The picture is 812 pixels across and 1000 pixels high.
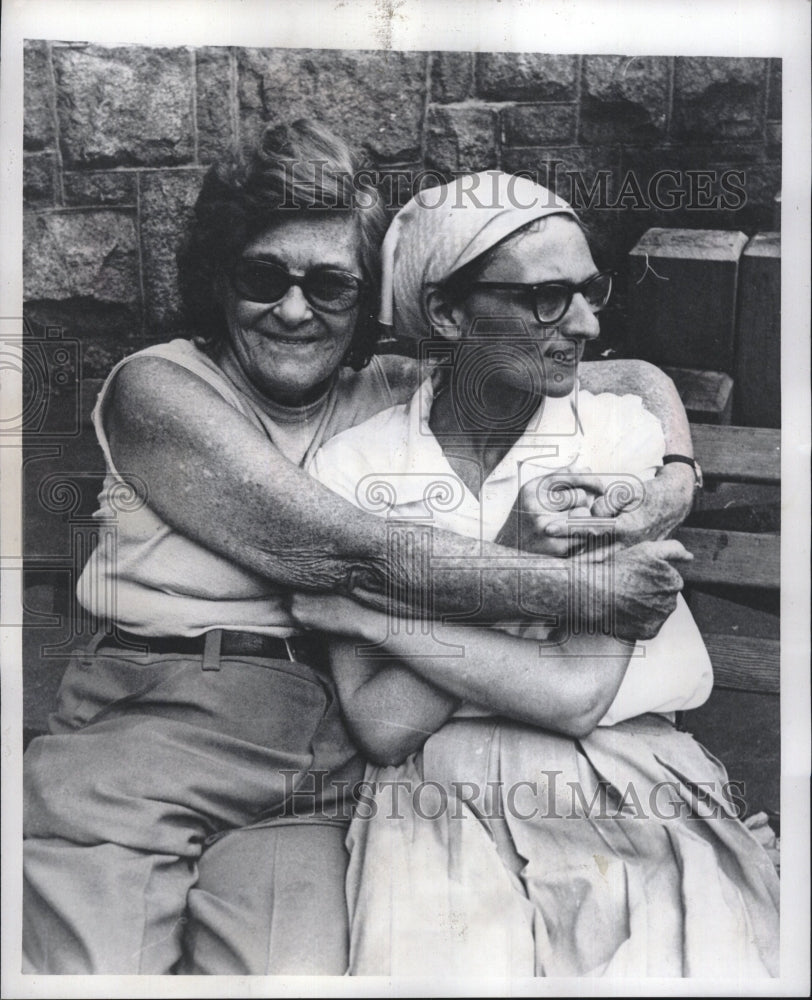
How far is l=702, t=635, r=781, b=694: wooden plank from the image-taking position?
3434mm

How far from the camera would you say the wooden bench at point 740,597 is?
343 centimetres

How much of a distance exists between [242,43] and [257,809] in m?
1.94

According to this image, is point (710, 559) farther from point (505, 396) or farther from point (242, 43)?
point (242, 43)

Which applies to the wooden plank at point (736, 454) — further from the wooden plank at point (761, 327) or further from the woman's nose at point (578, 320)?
the woman's nose at point (578, 320)

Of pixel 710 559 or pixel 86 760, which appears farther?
pixel 710 559

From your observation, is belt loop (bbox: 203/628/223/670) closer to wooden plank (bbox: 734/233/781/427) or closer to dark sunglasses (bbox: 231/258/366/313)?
dark sunglasses (bbox: 231/258/366/313)

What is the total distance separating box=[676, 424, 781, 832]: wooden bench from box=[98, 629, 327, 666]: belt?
3.21 feet

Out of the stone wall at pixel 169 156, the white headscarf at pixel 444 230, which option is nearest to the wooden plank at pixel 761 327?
the stone wall at pixel 169 156

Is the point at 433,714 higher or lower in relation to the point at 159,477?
lower

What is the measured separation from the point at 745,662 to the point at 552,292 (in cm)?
108

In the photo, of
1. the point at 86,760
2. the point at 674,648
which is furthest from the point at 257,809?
the point at 674,648

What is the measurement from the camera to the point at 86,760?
322 centimetres

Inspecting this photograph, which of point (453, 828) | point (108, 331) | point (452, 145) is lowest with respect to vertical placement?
point (453, 828)

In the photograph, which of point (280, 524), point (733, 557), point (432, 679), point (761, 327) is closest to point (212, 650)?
point (280, 524)
